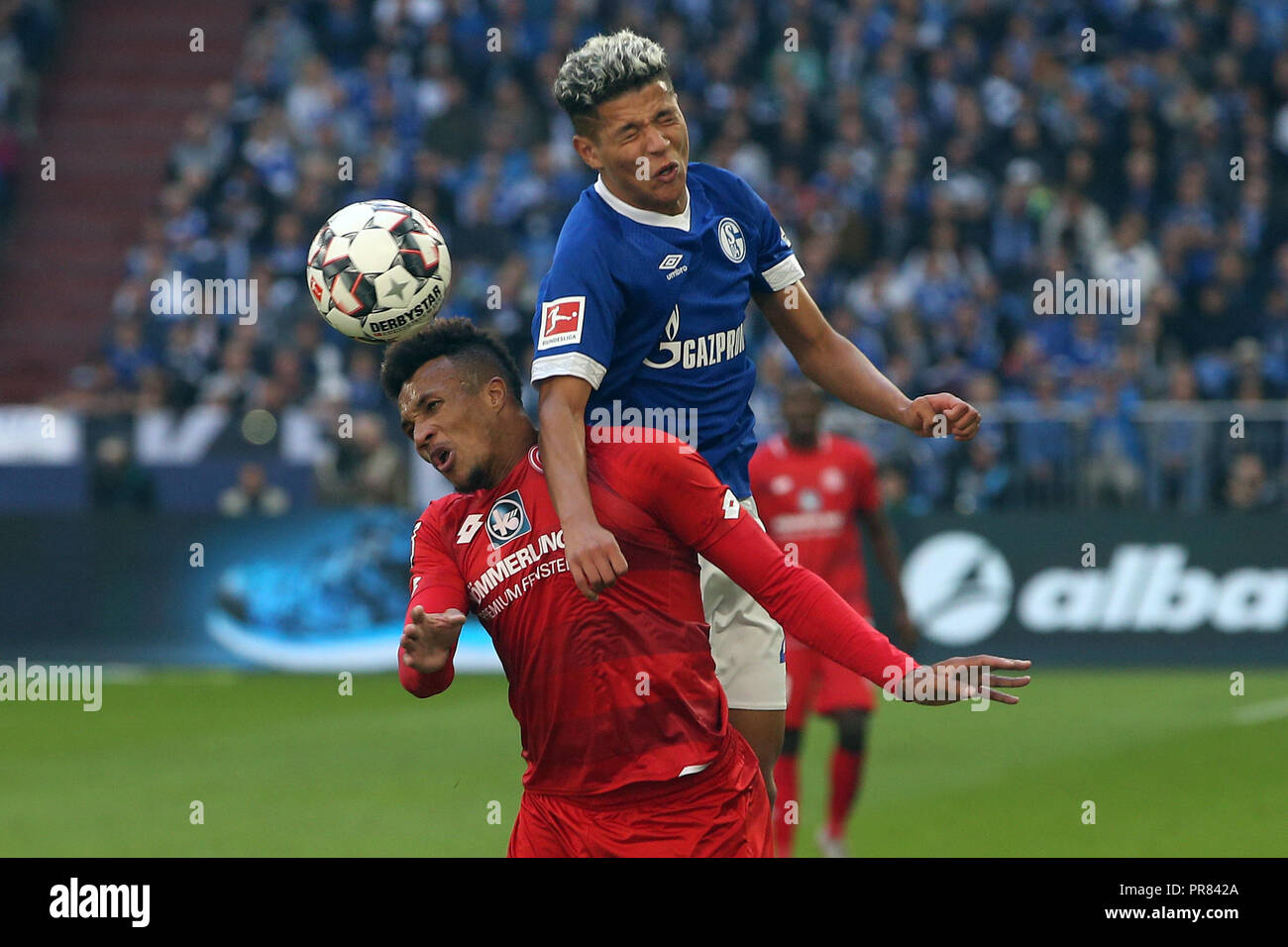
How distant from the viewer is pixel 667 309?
522 cm

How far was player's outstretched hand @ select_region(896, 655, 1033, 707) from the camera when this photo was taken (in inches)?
152

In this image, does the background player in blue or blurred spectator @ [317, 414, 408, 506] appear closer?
the background player in blue

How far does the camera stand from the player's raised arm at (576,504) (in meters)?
4.18

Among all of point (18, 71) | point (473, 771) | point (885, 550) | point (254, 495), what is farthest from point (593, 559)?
point (18, 71)

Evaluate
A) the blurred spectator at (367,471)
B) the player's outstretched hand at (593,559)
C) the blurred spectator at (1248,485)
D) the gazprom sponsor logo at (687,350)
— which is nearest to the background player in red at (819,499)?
the gazprom sponsor logo at (687,350)

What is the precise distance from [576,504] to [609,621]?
0.97 feet

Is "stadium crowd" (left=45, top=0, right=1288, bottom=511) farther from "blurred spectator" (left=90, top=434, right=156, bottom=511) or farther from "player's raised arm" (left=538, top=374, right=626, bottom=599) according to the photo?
"player's raised arm" (left=538, top=374, right=626, bottom=599)

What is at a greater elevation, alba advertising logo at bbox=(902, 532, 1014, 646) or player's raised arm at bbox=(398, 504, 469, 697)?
player's raised arm at bbox=(398, 504, 469, 697)

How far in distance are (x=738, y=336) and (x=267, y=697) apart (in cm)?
939

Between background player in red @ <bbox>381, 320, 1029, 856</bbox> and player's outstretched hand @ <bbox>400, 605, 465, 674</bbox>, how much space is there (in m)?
0.18

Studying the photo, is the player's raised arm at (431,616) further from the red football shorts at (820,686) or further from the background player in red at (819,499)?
the background player in red at (819,499)

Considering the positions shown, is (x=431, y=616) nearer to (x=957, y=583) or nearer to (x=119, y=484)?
(x=957, y=583)

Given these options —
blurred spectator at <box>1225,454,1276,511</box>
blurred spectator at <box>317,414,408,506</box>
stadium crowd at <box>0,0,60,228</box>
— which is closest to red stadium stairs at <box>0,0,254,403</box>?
stadium crowd at <box>0,0,60,228</box>

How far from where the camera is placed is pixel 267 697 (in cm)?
1408
